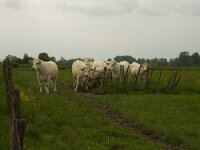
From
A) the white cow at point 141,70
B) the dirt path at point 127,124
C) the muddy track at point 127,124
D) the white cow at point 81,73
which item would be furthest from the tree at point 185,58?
the dirt path at point 127,124

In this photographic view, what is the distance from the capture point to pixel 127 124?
19.6 meters

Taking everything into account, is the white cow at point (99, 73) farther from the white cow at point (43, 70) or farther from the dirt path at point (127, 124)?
the dirt path at point (127, 124)

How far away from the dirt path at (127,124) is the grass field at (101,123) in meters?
0.22

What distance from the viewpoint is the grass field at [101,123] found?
49.9 ft

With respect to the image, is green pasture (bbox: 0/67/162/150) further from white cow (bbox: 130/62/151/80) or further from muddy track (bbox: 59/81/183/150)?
white cow (bbox: 130/62/151/80)

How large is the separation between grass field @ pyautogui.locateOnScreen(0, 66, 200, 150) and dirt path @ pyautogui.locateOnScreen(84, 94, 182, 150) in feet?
0.73

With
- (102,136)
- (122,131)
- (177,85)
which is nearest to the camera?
(102,136)

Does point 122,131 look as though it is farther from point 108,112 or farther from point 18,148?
point 18,148

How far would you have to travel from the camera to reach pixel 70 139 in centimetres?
1555

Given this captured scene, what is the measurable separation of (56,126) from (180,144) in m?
4.74

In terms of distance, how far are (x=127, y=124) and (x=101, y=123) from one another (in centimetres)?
141

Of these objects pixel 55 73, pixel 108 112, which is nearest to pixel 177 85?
pixel 55 73

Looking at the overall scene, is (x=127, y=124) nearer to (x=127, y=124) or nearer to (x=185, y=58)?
(x=127, y=124)

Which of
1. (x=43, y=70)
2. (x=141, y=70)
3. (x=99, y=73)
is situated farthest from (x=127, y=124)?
(x=141, y=70)
